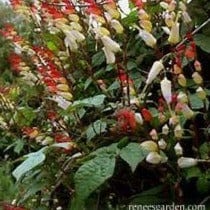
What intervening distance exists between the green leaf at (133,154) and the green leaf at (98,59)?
0.43 metres

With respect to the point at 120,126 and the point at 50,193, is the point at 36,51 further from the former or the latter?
the point at 120,126

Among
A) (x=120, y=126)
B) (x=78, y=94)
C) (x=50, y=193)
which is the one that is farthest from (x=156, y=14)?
(x=50, y=193)

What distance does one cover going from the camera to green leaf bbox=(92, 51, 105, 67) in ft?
5.17

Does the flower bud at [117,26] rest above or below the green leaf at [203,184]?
above

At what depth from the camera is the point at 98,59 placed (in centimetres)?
158

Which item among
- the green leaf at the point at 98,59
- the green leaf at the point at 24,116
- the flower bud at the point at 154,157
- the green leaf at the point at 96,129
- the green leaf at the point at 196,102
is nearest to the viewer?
the flower bud at the point at 154,157

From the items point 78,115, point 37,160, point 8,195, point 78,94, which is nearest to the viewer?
point 37,160

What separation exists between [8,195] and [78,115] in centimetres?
293

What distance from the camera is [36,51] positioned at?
1.69 meters

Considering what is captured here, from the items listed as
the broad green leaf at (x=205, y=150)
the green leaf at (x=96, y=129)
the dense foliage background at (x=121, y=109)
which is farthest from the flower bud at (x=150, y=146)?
the green leaf at (x=96, y=129)

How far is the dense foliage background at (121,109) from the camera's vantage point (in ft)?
3.80

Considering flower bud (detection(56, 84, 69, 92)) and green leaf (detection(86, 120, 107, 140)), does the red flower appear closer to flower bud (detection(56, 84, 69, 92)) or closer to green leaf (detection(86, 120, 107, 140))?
green leaf (detection(86, 120, 107, 140))

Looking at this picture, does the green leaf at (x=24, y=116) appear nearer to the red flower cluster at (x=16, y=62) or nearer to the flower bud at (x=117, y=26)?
the red flower cluster at (x=16, y=62)

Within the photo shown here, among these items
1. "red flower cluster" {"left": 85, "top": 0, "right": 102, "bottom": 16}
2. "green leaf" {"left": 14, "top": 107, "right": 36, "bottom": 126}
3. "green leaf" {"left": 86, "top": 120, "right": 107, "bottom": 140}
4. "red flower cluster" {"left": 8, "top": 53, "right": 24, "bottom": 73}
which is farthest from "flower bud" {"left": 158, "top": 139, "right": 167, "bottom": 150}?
"red flower cluster" {"left": 8, "top": 53, "right": 24, "bottom": 73}
